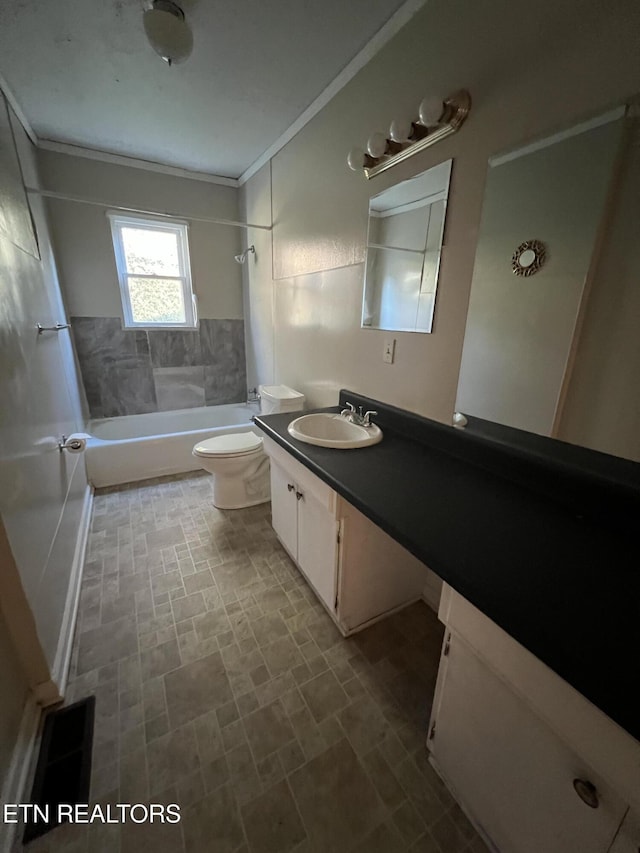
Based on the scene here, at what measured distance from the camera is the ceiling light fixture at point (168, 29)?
123 centimetres

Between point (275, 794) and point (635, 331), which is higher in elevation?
point (635, 331)

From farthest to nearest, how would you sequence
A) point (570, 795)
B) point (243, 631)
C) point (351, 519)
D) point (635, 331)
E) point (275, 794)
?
point (243, 631) → point (351, 519) → point (275, 794) → point (635, 331) → point (570, 795)

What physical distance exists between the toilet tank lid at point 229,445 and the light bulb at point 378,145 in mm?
1695

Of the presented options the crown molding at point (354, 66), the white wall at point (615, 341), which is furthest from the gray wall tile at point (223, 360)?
the white wall at point (615, 341)

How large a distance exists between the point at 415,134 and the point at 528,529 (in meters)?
1.48

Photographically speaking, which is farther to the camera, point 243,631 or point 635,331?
point 243,631

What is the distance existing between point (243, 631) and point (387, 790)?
732 millimetres

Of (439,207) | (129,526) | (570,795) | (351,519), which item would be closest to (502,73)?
(439,207)

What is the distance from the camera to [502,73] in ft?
3.43

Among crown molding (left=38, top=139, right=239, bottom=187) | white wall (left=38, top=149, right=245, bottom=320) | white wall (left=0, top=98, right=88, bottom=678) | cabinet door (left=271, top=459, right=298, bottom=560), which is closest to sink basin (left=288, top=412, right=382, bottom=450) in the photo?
cabinet door (left=271, top=459, right=298, bottom=560)

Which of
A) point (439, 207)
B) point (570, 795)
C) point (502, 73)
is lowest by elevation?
point (570, 795)

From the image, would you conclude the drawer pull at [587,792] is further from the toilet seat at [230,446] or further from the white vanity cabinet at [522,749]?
the toilet seat at [230,446]

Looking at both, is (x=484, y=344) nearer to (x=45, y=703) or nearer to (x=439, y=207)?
(x=439, y=207)

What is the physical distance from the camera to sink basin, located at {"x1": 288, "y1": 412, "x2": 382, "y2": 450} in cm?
141
